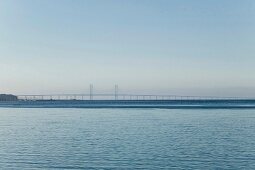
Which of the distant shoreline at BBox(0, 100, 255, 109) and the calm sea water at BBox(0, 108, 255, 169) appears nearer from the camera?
the calm sea water at BBox(0, 108, 255, 169)

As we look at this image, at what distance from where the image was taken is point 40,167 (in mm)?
21703

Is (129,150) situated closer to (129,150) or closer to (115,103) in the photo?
(129,150)

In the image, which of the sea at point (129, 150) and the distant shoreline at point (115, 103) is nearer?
the sea at point (129, 150)

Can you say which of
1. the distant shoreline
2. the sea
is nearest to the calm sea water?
A: the sea

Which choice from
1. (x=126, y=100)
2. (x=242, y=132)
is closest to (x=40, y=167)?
(x=242, y=132)

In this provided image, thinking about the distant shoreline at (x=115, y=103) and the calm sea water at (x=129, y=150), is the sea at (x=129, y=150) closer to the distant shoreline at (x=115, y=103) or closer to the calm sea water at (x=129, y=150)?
the calm sea water at (x=129, y=150)

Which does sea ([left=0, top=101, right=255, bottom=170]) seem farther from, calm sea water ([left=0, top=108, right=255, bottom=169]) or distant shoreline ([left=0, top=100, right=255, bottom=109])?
distant shoreline ([left=0, top=100, right=255, bottom=109])

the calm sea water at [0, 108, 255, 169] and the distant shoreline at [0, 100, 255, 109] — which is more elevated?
the distant shoreline at [0, 100, 255, 109]

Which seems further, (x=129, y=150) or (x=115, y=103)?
(x=115, y=103)

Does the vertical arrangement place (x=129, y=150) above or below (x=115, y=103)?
A: below

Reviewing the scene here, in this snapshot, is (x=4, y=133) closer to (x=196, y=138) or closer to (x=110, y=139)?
(x=110, y=139)

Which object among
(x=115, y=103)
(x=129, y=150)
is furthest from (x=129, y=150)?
(x=115, y=103)

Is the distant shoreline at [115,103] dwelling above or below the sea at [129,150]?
above

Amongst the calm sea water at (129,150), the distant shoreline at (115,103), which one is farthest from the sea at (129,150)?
the distant shoreline at (115,103)
